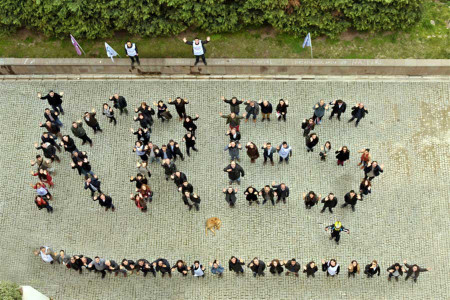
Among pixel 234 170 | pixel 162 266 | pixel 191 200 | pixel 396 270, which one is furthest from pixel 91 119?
pixel 396 270

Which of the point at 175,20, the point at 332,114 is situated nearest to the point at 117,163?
the point at 175,20

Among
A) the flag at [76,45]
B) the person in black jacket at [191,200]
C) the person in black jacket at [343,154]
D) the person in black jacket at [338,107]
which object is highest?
the flag at [76,45]

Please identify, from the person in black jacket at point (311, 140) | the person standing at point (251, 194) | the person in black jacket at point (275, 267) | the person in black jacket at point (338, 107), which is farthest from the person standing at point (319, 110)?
the person in black jacket at point (275, 267)

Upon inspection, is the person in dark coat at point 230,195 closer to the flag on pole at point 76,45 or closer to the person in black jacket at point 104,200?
the person in black jacket at point 104,200

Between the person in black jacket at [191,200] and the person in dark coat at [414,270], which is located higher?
the person in black jacket at [191,200]

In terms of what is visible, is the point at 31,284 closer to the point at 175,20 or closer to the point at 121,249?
the point at 121,249

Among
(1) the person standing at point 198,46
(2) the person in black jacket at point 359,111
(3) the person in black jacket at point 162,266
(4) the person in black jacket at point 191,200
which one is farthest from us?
(1) the person standing at point 198,46

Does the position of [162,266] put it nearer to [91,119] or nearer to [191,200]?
[191,200]
